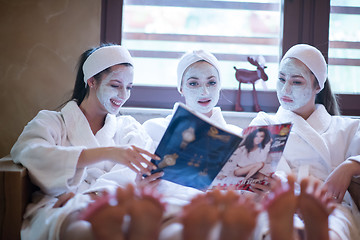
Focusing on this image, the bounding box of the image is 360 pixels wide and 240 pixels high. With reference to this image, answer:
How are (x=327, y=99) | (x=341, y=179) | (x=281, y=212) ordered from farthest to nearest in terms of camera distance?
(x=327, y=99)
(x=341, y=179)
(x=281, y=212)

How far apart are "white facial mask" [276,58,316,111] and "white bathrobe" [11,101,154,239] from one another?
0.64 metres

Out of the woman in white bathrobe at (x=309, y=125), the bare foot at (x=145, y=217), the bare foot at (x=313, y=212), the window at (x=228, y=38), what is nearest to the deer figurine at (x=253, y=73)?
the window at (x=228, y=38)

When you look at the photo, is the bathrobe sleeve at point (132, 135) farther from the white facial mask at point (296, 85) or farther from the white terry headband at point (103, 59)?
the white facial mask at point (296, 85)

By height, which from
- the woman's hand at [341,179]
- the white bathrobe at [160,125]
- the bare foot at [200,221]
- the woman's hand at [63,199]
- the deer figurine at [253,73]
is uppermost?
the deer figurine at [253,73]

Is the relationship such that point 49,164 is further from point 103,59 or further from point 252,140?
point 252,140

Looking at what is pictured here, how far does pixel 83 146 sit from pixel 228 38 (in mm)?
1207

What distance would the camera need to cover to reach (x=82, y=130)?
1597 mm

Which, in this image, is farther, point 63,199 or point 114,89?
point 114,89

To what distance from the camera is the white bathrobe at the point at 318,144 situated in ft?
5.56

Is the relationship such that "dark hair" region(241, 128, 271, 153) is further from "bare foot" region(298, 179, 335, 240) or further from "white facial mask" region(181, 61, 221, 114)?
"white facial mask" region(181, 61, 221, 114)

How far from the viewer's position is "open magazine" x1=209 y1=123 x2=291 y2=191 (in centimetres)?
136

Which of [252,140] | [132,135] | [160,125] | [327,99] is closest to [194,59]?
[160,125]

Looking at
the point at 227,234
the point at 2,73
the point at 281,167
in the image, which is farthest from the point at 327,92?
the point at 2,73

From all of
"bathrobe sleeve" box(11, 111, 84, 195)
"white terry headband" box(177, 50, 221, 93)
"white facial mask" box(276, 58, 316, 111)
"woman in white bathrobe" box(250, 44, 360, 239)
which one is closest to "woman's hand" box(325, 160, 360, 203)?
"woman in white bathrobe" box(250, 44, 360, 239)
